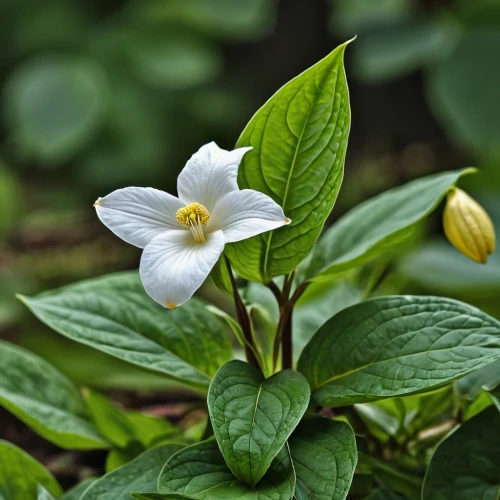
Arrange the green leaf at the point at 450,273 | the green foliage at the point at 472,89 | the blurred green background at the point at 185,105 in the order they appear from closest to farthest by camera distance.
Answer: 1. the green leaf at the point at 450,273
2. the blurred green background at the point at 185,105
3. the green foliage at the point at 472,89

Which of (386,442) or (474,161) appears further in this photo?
(474,161)

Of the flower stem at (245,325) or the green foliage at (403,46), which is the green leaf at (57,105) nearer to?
the green foliage at (403,46)

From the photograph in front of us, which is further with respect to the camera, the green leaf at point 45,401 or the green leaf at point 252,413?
the green leaf at point 45,401

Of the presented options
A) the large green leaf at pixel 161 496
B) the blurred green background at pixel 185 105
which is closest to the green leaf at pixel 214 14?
the blurred green background at pixel 185 105

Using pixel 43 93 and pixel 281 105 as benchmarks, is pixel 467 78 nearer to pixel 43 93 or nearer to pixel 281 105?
pixel 43 93

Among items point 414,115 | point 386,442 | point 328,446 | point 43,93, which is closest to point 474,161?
point 414,115

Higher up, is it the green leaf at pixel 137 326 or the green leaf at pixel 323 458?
the green leaf at pixel 137 326

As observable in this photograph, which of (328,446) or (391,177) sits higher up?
(328,446)
